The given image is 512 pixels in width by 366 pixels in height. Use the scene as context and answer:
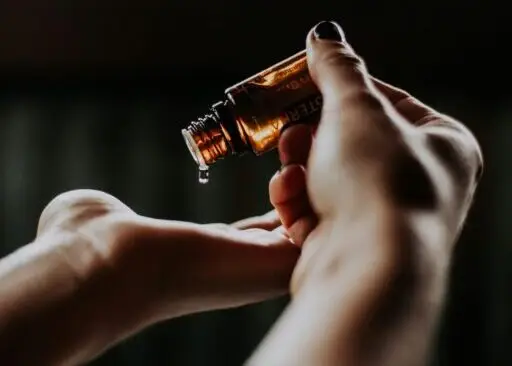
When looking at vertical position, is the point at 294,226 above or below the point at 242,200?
above

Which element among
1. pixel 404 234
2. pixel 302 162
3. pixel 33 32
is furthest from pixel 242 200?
pixel 404 234

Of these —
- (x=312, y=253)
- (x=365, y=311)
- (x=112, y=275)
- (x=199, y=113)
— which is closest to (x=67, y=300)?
(x=112, y=275)

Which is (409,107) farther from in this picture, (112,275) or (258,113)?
(112,275)

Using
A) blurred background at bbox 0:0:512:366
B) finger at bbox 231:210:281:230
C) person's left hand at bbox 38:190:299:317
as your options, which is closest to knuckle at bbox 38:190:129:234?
person's left hand at bbox 38:190:299:317

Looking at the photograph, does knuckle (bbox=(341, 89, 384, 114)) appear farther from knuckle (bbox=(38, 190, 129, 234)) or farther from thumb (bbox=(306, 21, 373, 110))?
knuckle (bbox=(38, 190, 129, 234))

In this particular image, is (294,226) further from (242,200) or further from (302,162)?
(242,200)

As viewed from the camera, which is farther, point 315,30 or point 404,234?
point 315,30

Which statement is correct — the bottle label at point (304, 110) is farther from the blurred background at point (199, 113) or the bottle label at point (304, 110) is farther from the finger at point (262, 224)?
the blurred background at point (199, 113)
